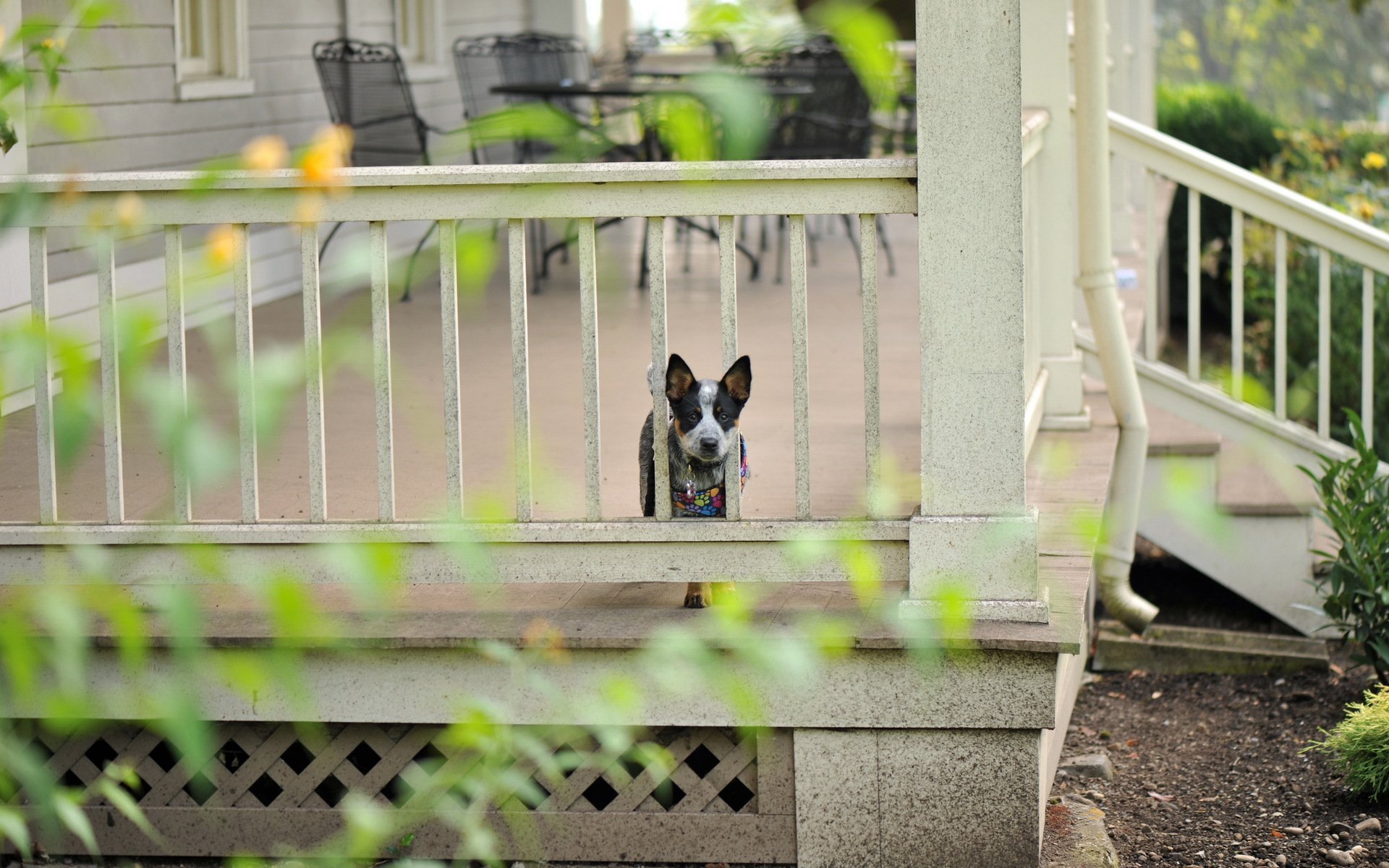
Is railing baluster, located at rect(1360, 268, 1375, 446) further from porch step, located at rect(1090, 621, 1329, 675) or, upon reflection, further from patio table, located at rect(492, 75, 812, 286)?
patio table, located at rect(492, 75, 812, 286)

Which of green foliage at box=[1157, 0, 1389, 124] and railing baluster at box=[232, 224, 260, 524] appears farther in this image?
green foliage at box=[1157, 0, 1389, 124]

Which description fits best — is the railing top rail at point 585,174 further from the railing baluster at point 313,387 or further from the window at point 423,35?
the window at point 423,35

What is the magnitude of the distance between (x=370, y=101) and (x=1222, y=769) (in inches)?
196

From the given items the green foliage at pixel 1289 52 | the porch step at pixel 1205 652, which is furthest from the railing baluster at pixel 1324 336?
the green foliage at pixel 1289 52

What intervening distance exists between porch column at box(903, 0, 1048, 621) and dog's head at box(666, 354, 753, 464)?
0.37 metres

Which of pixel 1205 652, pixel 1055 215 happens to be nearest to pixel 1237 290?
pixel 1055 215

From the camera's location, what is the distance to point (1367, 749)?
3939 mm

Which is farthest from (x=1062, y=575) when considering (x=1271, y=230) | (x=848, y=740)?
(x=1271, y=230)

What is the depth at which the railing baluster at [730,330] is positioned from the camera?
10.3 feet

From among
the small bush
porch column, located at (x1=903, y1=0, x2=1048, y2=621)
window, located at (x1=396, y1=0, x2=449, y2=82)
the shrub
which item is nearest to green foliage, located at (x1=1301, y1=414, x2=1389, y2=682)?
the small bush

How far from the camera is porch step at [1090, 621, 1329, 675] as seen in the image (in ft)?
17.3

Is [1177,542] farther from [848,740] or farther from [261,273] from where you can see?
[261,273]

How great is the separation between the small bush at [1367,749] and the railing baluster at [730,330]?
71.1 inches

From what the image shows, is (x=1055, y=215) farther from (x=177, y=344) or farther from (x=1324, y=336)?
(x=177, y=344)
